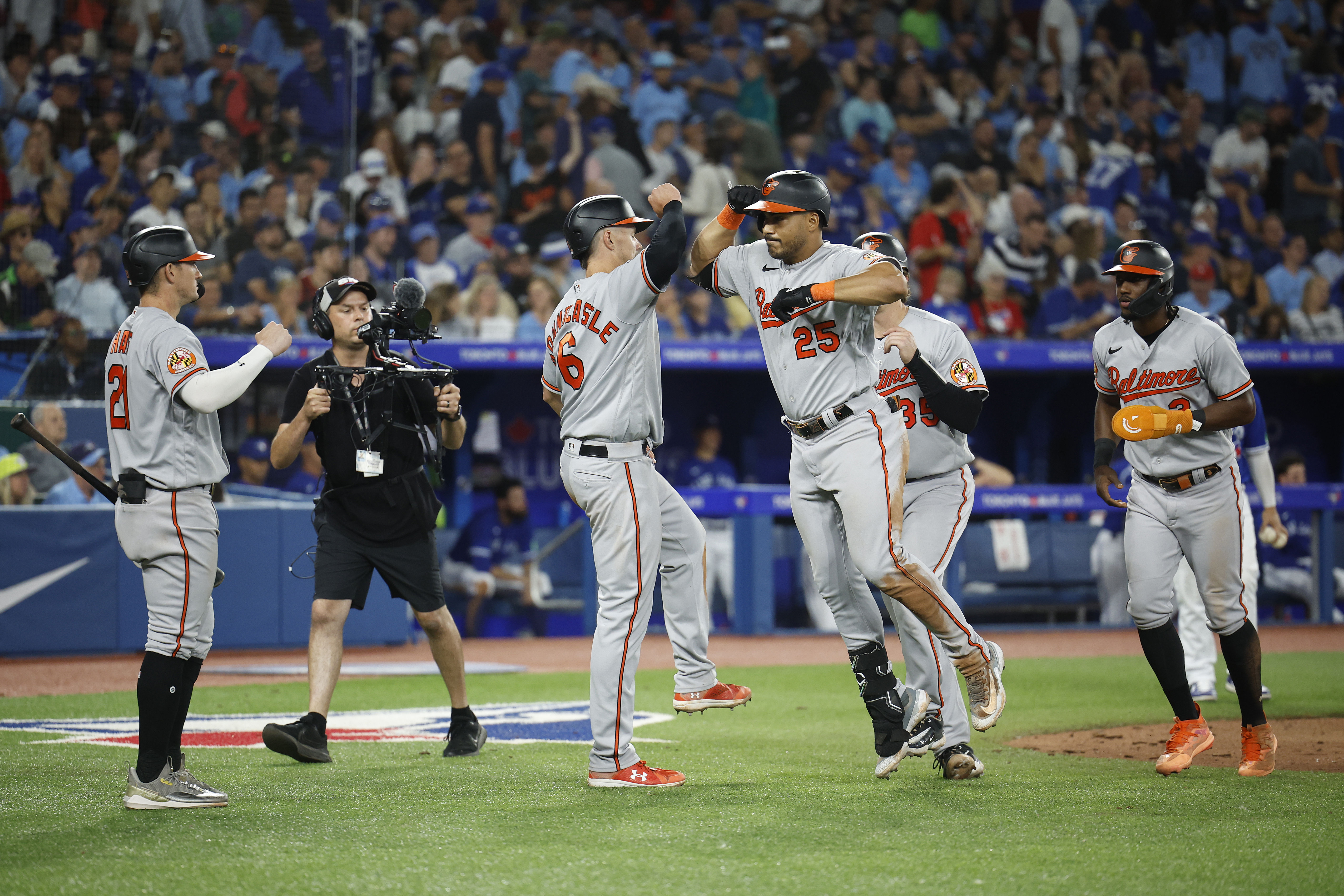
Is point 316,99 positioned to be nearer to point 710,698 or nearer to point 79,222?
point 79,222

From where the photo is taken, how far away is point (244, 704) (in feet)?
24.7

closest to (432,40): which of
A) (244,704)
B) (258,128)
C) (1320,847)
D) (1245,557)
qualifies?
(258,128)

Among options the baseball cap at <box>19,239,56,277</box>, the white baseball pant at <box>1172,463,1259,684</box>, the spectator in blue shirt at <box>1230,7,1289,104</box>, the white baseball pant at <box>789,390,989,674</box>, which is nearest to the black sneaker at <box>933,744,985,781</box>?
the white baseball pant at <box>789,390,989,674</box>

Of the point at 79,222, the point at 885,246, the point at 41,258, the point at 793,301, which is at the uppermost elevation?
the point at 79,222

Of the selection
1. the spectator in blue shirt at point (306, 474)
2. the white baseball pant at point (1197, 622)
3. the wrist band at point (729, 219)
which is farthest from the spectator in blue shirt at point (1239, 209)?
the wrist band at point (729, 219)

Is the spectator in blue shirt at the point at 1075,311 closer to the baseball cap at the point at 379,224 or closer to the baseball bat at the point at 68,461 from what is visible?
the baseball cap at the point at 379,224

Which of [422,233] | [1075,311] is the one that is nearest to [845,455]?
[422,233]

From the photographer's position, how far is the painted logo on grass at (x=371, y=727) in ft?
19.9

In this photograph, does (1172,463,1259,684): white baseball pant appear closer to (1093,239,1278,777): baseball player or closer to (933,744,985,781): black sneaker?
(1093,239,1278,777): baseball player

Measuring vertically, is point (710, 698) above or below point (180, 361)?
below

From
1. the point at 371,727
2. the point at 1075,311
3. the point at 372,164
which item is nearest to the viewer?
the point at 371,727

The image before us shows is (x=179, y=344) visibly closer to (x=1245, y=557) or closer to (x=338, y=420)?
(x=338, y=420)

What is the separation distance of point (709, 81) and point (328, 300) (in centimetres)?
1057

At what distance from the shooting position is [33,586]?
9.88 metres
